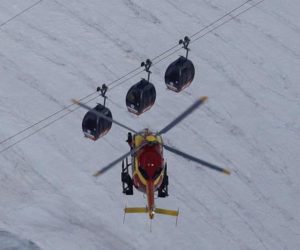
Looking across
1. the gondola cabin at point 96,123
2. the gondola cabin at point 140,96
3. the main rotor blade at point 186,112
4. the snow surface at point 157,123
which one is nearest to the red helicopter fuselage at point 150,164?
the main rotor blade at point 186,112

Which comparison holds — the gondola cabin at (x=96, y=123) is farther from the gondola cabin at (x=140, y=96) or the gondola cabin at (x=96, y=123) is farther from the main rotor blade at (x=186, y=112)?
the main rotor blade at (x=186, y=112)

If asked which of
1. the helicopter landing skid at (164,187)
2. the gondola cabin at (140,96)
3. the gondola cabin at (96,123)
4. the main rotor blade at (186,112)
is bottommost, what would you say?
the helicopter landing skid at (164,187)

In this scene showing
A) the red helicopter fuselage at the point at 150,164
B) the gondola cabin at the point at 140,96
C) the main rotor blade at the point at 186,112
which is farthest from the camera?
the gondola cabin at the point at 140,96

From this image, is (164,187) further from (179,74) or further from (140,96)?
(179,74)

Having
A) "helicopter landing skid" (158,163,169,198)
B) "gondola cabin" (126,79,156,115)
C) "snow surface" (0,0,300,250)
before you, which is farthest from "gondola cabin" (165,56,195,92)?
"snow surface" (0,0,300,250)

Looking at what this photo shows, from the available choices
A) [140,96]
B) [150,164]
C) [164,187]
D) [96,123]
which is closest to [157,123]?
[140,96]

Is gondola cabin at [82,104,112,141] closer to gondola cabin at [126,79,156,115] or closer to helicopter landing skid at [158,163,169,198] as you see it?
gondola cabin at [126,79,156,115]
